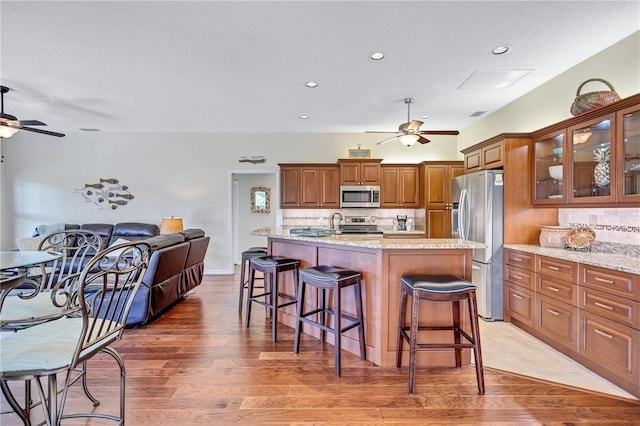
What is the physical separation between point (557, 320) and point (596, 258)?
2.13 ft

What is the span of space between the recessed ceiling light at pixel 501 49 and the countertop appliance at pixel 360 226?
3.38 metres

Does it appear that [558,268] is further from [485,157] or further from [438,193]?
[438,193]

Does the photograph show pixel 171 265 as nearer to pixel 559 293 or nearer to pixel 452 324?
pixel 452 324

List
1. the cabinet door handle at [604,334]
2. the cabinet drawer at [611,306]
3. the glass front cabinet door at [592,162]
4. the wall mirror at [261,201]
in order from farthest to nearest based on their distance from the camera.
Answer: the wall mirror at [261,201] → the glass front cabinet door at [592,162] → the cabinet door handle at [604,334] → the cabinet drawer at [611,306]

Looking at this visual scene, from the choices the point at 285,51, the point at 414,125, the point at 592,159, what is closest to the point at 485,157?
the point at 414,125

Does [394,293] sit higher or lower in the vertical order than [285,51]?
lower

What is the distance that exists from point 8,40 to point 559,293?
545 cm

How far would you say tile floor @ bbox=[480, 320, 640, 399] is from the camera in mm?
2244

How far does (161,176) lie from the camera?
6.08 m

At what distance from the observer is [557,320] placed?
2.68m

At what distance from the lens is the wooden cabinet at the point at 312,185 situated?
5.70m

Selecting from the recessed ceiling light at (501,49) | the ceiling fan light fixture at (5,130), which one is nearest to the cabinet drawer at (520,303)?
the recessed ceiling light at (501,49)

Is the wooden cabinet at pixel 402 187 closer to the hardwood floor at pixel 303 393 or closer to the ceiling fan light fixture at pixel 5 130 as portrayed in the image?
the hardwood floor at pixel 303 393

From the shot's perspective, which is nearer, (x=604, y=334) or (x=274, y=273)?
(x=604, y=334)
